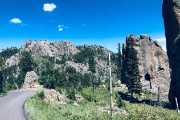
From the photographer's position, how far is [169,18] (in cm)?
7162

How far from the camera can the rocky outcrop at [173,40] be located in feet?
221

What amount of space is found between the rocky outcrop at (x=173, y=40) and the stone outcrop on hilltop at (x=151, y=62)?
27.5 meters

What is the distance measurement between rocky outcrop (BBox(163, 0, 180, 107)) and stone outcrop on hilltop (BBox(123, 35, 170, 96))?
27.5 m

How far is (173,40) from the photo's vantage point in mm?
69875

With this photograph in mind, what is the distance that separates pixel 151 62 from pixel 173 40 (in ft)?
107

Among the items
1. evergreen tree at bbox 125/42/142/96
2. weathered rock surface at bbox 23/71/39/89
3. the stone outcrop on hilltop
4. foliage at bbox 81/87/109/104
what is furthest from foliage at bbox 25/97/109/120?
weathered rock surface at bbox 23/71/39/89

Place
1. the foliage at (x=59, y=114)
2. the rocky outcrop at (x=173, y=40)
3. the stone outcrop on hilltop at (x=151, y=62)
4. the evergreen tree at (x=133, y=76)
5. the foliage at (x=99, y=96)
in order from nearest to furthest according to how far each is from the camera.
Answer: the foliage at (x=59, y=114)
the rocky outcrop at (x=173, y=40)
the foliage at (x=99, y=96)
the evergreen tree at (x=133, y=76)
the stone outcrop on hilltop at (x=151, y=62)

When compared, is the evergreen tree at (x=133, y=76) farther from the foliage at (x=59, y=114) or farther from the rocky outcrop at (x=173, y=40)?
the foliage at (x=59, y=114)

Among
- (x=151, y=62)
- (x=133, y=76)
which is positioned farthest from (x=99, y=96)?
(x=151, y=62)

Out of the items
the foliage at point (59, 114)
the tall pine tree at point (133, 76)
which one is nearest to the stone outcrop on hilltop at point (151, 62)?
the tall pine tree at point (133, 76)

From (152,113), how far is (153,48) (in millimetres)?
78024

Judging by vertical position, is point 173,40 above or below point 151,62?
above

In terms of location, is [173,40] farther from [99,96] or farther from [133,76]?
[99,96]

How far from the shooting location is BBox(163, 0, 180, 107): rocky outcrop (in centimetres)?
6744
